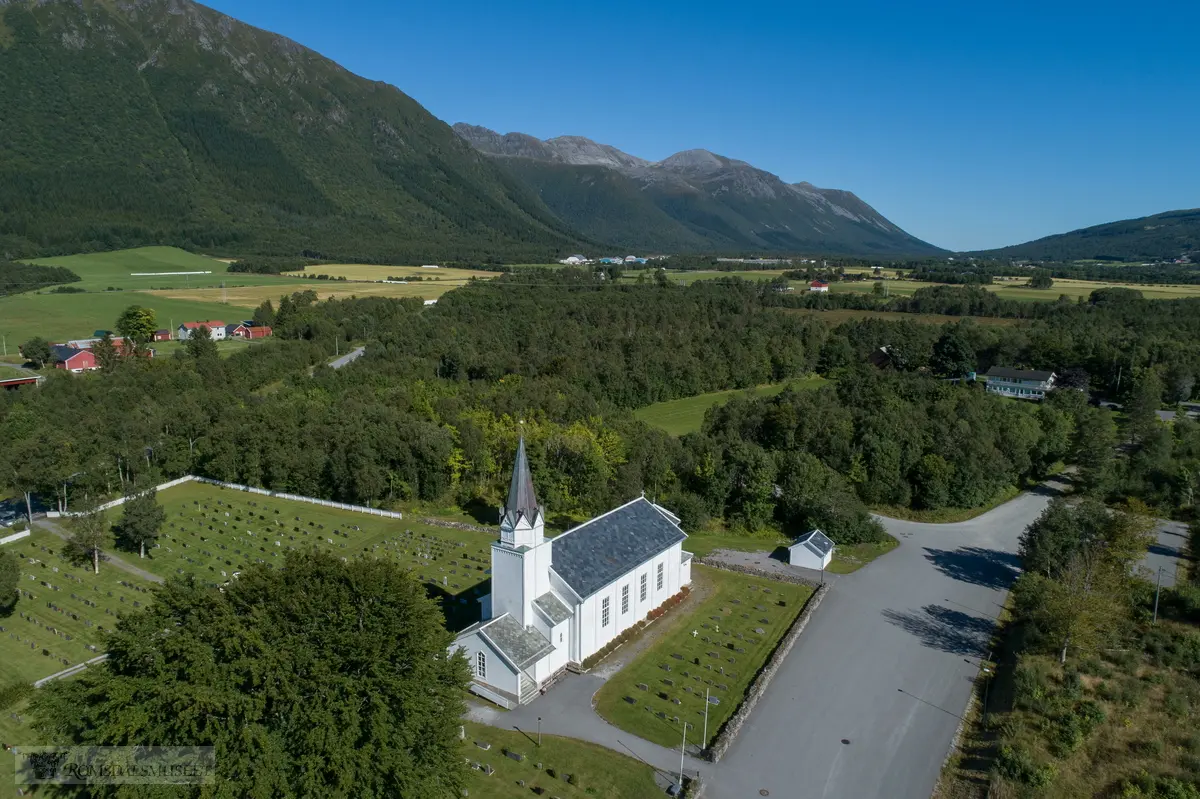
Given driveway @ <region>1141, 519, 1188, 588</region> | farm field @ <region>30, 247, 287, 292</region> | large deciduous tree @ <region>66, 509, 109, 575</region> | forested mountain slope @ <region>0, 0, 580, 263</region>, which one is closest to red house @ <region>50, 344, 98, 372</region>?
farm field @ <region>30, 247, 287, 292</region>

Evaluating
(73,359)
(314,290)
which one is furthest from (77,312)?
(314,290)

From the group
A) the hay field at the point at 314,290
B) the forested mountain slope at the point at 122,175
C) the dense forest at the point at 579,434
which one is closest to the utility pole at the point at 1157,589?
the dense forest at the point at 579,434

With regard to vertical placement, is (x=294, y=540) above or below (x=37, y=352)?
below

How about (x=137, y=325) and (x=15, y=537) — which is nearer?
(x=15, y=537)

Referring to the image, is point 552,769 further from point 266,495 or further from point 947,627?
point 266,495

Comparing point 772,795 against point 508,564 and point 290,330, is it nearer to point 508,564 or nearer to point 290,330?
point 508,564

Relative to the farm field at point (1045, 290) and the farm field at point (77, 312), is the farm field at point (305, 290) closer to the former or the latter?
the farm field at point (77, 312)

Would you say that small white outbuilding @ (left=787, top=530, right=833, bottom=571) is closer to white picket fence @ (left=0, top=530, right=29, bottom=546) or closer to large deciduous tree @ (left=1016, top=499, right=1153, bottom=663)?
large deciduous tree @ (left=1016, top=499, right=1153, bottom=663)
